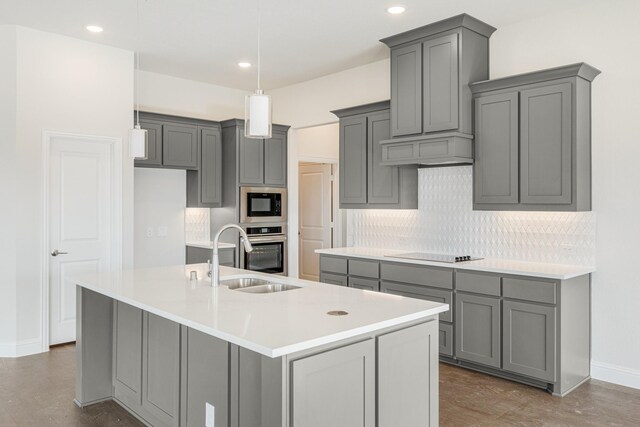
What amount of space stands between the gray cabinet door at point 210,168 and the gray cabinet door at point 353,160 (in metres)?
1.69

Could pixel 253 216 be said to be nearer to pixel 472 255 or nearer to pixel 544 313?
pixel 472 255

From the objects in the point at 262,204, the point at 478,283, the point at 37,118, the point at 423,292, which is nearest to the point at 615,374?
the point at 478,283

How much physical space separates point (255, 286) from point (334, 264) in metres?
1.90

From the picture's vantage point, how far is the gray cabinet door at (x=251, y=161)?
609cm

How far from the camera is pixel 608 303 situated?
382cm

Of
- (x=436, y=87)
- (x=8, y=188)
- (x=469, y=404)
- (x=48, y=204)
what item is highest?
(x=436, y=87)

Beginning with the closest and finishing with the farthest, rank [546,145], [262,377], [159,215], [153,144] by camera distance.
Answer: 1. [262,377]
2. [546,145]
3. [153,144]
4. [159,215]

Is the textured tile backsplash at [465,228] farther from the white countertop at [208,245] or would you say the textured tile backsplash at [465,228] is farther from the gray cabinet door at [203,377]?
the gray cabinet door at [203,377]

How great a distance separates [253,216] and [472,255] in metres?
2.75

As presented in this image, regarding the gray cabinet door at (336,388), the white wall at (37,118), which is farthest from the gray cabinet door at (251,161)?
the gray cabinet door at (336,388)

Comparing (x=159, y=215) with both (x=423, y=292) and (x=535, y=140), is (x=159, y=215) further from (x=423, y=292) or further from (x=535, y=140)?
(x=535, y=140)

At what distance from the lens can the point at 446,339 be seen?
4.18m

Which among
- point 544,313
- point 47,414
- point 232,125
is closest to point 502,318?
point 544,313

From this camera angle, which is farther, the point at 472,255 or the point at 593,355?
the point at 472,255
